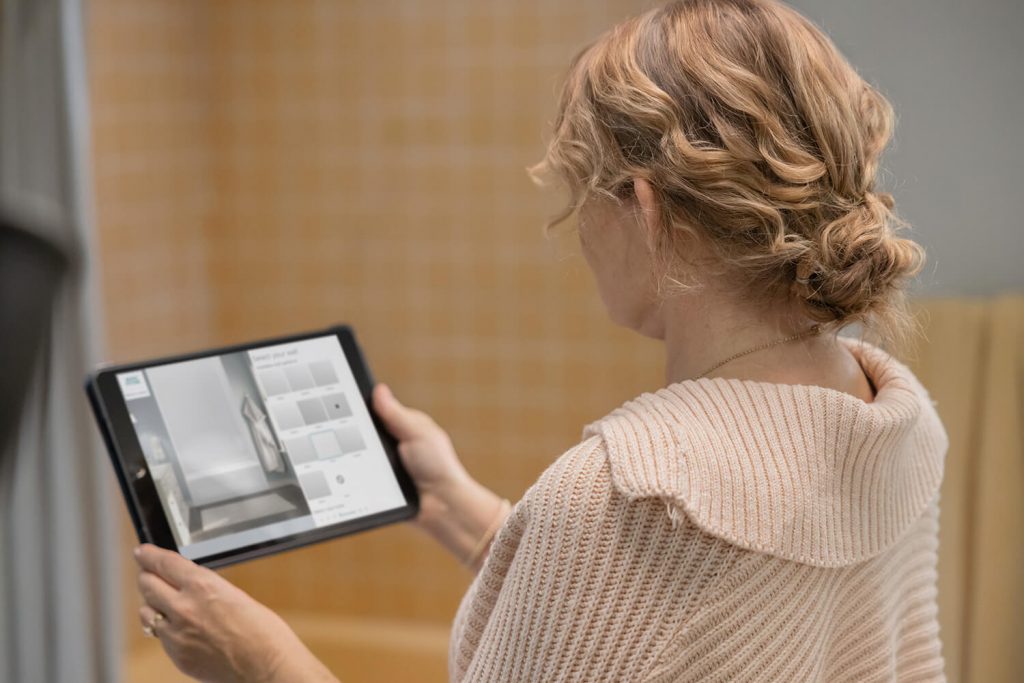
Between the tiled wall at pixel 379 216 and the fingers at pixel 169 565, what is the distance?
109cm

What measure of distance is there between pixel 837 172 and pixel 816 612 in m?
0.27

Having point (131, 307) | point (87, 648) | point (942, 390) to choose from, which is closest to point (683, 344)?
point (87, 648)

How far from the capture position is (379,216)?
2072 mm

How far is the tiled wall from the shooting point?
6.40 feet

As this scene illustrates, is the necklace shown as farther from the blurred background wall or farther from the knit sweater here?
the blurred background wall

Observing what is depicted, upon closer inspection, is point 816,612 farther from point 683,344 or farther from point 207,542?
point 207,542

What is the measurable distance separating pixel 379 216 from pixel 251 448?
1.15m

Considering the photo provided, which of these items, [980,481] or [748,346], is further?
[980,481]

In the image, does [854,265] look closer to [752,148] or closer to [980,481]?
[752,148]

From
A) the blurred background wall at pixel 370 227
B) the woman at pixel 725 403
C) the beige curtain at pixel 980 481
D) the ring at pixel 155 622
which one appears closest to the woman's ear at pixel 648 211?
the woman at pixel 725 403

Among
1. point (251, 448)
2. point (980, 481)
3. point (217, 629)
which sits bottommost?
point (980, 481)

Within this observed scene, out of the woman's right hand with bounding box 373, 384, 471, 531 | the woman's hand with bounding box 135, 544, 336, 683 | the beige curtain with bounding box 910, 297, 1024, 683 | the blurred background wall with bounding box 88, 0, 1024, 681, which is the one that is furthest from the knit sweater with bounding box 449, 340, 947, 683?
the blurred background wall with bounding box 88, 0, 1024, 681

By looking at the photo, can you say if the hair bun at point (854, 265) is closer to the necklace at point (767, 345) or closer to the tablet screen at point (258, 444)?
the necklace at point (767, 345)

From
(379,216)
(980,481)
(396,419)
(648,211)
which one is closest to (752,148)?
(648,211)
